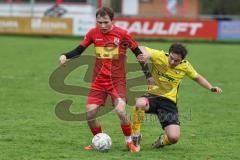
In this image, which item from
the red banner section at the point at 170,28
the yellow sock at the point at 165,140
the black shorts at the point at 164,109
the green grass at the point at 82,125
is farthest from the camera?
the red banner section at the point at 170,28

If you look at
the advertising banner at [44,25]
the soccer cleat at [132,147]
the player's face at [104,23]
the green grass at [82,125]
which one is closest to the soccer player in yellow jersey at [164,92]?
the soccer cleat at [132,147]

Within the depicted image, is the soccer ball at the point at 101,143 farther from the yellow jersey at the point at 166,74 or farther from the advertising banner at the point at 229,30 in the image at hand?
the advertising banner at the point at 229,30

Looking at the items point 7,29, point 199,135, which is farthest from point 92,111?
point 7,29

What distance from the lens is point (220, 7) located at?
61.8 meters

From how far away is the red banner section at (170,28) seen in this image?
32.0 m

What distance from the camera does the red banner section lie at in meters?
32.0

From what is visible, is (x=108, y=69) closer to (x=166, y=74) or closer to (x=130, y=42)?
(x=130, y=42)

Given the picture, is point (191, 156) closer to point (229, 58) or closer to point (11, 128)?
point (11, 128)

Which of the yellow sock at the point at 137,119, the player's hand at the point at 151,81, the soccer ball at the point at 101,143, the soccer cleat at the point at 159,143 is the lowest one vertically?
the soccer cleat at the point at 159,143

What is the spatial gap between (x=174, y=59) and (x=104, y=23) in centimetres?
99

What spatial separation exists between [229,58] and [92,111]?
16173 millimetres

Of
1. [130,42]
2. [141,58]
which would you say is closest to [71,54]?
[130,42]

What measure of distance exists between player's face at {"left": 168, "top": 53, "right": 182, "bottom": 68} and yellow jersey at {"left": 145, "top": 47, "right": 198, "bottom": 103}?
0.08 meters

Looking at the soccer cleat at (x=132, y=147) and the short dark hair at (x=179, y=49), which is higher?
the short dark hair at (x=179, y=49)
